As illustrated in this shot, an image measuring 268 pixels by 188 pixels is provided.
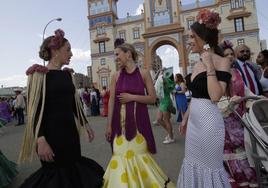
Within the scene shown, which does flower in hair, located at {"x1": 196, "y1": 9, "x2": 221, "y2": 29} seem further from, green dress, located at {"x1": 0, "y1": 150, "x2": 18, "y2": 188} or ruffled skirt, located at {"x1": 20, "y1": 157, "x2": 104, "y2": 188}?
green dress, located at {"x1": 0, "y1": 150, "x2": 18, "y2": 188}

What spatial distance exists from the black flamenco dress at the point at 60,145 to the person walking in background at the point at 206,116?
2.97ft

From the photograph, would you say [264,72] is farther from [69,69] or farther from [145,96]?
[69,69]

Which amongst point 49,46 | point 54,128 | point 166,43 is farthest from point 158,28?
point 54,128

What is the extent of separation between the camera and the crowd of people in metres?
2.32

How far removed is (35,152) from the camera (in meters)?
2.61

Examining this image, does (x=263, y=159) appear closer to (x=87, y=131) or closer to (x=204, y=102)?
(x=204, y=102)

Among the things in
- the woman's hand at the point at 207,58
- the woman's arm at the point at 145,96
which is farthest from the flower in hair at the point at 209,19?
the woman's arm at the point at 145,96

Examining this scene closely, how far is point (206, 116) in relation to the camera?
2311 millimetres

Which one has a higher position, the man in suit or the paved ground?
the man in suit

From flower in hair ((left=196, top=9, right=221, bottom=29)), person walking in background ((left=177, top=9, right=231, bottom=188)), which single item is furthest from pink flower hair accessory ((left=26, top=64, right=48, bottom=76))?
flower in hair ((left=196, top=9, right=221, bottom=29))

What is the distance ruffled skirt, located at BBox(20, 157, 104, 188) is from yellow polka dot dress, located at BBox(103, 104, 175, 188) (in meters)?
0.16

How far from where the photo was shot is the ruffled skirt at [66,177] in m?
2.50

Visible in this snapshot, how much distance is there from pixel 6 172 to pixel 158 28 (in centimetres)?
3674

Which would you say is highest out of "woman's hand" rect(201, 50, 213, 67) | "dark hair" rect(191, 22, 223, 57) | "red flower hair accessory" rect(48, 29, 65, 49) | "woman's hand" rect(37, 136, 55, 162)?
"red flower hair accessory" rect(48, 29, 65, 49)
